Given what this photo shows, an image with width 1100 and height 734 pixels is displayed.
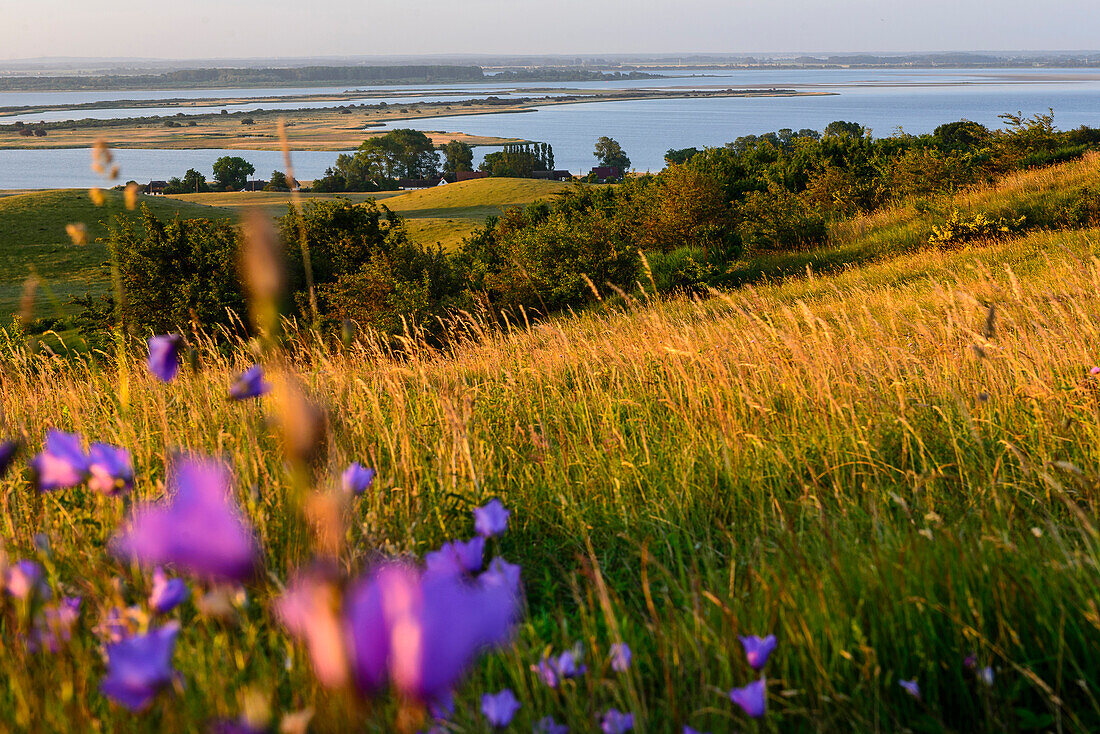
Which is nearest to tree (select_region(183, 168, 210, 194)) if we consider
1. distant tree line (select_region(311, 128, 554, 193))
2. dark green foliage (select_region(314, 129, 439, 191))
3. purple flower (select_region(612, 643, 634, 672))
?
distant tree line (select_region(311, 128, 554, 193))

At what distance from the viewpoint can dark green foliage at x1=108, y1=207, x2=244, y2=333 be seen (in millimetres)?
21094

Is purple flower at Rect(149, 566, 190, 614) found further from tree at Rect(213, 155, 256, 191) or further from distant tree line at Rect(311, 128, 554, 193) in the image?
tree at Rect(213, 155, 256, 191)

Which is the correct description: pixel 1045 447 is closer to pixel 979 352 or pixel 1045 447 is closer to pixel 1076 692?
pixel 979 352

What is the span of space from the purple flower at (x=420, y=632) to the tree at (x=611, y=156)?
114906 mm

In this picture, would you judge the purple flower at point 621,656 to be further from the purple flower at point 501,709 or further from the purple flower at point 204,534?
the purple flower at point 204,534

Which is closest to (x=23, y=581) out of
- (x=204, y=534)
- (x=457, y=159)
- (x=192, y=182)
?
(x=204, y=534)

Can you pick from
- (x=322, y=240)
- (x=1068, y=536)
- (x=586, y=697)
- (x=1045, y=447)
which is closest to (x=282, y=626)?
(x=586, y=697)

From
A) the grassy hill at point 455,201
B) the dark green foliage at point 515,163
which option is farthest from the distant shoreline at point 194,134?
the grassy hill at point 455,201

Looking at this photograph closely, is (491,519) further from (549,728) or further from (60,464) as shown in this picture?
(60,464)

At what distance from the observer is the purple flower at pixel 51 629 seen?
1.21m

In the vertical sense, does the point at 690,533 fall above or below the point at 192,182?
below

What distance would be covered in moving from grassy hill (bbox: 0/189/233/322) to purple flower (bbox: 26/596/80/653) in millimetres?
36545

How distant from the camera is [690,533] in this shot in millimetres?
2504

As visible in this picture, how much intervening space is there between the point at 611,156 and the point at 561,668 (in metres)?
120
